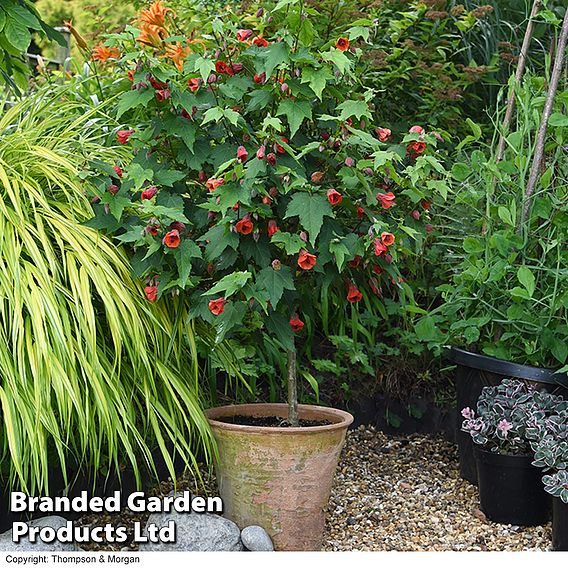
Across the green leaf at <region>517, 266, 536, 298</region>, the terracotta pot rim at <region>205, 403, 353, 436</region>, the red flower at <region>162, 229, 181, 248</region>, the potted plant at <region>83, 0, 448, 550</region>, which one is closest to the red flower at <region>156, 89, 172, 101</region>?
the potted plant at <region>83, 0, 448, 550</region>

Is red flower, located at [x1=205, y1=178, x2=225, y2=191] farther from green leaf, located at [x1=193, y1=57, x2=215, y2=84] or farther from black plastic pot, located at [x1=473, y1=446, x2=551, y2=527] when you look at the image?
black plastic pot, located at [x1=473, y1=446, x2=551, y2=527]

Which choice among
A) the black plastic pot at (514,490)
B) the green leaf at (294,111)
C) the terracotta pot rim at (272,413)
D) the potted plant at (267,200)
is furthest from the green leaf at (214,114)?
the black plastic pot at (514,490)

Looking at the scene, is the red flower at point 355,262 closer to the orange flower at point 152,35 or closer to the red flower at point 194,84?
the red flower at point 194,84

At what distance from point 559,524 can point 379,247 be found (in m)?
0.87

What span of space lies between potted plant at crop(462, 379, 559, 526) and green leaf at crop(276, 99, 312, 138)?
960 mm

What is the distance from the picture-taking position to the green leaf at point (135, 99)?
2.07 m

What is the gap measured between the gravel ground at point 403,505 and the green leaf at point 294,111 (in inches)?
39.2

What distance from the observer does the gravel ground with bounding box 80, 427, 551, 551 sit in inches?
93.1

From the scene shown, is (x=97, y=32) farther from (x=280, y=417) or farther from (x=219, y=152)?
(x=280, y=417)

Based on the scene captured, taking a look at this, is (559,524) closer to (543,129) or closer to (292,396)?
(292,396)

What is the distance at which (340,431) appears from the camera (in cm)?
223

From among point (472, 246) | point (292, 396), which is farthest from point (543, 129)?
point (292, 396)

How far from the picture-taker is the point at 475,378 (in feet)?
8.53

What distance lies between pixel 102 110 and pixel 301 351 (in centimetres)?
105
